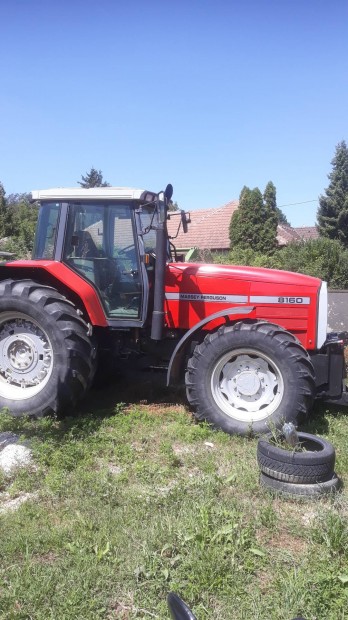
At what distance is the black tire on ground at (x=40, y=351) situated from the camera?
4.80 m

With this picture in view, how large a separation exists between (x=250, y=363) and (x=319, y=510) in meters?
1.74

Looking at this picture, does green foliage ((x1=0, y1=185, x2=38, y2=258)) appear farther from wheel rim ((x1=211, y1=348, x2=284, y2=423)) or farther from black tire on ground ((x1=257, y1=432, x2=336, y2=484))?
black tire on ground ((x1=257, y1=432, x2=336, y2=484))

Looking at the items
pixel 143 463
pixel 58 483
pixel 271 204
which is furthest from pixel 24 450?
pixel 271 204

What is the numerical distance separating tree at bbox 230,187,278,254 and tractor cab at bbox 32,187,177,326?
65.0 ft

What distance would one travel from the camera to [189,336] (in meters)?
4.91

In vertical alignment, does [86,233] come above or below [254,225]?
below

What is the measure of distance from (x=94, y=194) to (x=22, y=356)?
174 cm

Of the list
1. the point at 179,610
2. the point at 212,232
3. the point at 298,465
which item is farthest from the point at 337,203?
the point at 179,610

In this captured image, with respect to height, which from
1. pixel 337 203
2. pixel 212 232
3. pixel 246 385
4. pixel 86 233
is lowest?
pixel 246 385

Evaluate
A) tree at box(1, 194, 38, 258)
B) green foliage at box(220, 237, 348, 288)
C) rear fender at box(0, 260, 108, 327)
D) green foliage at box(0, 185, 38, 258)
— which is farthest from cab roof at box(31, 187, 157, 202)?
green foliage at box(0, 185, 38, 258)

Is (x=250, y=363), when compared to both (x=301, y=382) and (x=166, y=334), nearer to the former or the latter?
(x=301, y=382)

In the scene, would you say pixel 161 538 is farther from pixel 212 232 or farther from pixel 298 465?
pixel 212 232

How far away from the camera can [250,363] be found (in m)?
4.75

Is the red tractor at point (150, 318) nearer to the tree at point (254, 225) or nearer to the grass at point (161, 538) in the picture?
the grass at point (161, 538)
